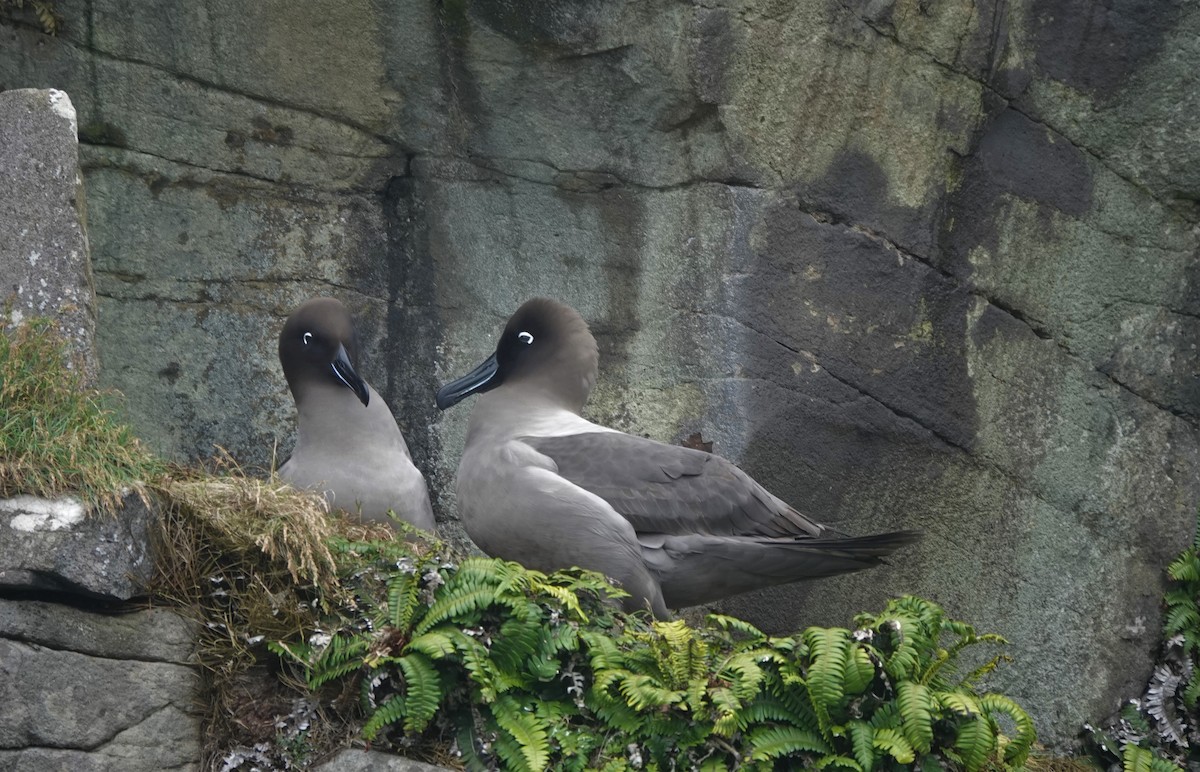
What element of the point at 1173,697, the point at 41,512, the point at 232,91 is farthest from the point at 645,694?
the point at 232,91

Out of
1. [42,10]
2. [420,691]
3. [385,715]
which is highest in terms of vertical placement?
[42,10]

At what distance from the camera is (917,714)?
18.9 feet

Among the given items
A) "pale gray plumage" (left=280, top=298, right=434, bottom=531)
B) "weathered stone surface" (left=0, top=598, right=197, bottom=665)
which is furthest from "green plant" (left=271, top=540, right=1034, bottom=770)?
"pale gray plumage" (left=280, top=298, right=434, bottom=531)

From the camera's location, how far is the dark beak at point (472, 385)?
310 inches

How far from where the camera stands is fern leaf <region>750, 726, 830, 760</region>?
573 cm

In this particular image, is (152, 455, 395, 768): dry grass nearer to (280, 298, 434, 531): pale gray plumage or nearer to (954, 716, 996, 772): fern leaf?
(280, 298, 434, 531): pale gray plumage

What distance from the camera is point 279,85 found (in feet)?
28.9

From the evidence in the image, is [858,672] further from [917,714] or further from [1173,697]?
[1173,697]

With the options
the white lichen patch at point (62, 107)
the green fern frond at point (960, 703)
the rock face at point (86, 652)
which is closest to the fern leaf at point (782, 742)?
the green fern frond at point (960, 703)

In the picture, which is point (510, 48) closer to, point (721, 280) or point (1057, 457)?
point (721, 280)

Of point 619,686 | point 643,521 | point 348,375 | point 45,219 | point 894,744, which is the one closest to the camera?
point 894,744

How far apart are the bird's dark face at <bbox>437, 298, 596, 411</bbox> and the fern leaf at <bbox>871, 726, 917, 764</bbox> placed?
2.75 m

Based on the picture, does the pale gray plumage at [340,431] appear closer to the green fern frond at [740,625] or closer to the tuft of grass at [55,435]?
the tuft of grass at [55,435]

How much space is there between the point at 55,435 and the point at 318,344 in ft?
6.52
